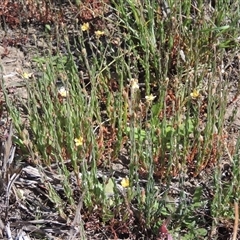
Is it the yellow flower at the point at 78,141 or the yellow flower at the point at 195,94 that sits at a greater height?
the yellow flower at the point at 195,94

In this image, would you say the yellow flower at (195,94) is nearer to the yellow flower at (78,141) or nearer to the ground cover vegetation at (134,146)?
the ground cover vegetation at (134,146)

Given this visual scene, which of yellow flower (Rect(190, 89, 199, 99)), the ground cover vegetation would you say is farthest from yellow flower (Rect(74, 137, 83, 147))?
yellow flower (Rect(190, 89, 199, 99))

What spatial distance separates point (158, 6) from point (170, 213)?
4.01 feet

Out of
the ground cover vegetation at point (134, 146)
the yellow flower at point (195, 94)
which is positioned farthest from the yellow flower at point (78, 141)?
the yellow flower at point (195, 94)

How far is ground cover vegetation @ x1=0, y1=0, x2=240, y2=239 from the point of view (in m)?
2.02

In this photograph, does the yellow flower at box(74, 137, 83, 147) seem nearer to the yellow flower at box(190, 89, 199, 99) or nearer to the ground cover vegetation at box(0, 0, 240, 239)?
the ground cover vegetation at box(0, 0, 240, 239)

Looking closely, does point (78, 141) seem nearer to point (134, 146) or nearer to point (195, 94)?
point (134, 146)

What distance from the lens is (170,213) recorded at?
207cm

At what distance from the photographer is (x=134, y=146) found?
1867 mm

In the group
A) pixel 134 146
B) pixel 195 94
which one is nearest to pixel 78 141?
pixel 134 146


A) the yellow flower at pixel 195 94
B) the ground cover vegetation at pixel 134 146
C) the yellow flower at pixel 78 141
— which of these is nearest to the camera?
the ground cover vegetation at pixel 134 146

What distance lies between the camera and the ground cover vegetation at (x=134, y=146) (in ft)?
6.62

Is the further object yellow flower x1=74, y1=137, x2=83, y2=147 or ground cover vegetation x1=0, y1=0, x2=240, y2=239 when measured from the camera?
yellow flower x1=74, y1=137, x2=83, y2=147

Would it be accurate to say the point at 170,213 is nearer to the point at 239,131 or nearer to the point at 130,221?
the point at 130,221
